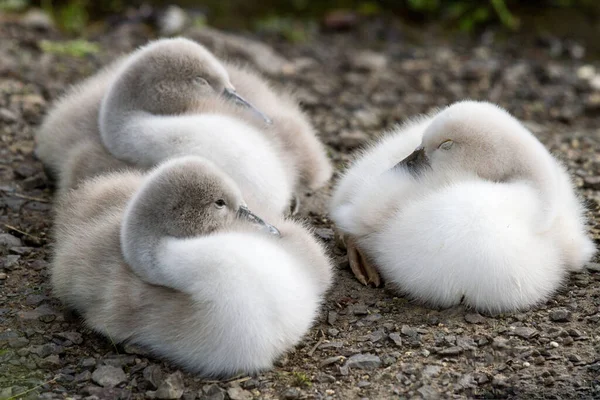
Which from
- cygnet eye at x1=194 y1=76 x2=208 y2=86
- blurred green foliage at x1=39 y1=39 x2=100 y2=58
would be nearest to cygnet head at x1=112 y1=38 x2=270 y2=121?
cygnet eye at x1=194 y1=76 x2=208 y2=86

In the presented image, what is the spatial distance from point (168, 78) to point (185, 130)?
414 millimetres

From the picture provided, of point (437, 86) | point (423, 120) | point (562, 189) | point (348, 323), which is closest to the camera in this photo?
point (348, 323)

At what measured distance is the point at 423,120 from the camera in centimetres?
573

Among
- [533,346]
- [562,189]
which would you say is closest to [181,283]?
[533,346]

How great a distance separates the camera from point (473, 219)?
178 inches

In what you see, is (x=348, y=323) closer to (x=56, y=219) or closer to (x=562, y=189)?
(x=562, y=189)

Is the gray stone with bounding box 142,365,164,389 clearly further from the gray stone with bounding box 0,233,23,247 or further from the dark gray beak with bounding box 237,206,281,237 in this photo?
the gray stone with bounding box 0,233,23,247

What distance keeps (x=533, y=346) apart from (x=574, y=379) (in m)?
0.31

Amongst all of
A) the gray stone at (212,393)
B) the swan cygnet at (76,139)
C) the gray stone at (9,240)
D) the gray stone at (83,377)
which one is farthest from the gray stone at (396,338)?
the gray stone at (9,240)

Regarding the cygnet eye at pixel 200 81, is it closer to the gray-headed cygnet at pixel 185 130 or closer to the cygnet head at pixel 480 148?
the gray-headed cygnet at pixel 185 130

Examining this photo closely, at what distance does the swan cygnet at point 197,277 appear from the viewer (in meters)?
4.08

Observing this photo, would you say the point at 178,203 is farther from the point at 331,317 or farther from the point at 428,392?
the point at 428,392

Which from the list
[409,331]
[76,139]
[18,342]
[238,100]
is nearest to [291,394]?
[409,331]

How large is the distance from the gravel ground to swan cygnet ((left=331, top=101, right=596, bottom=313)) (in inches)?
5.4
